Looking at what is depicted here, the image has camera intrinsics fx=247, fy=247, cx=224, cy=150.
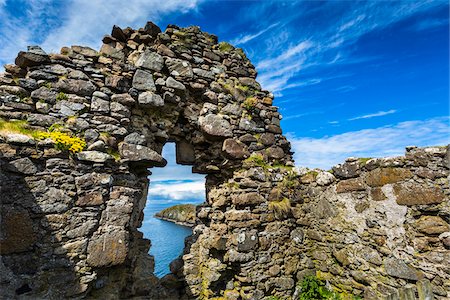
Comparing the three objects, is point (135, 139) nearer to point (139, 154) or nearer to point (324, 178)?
point (139, 154)

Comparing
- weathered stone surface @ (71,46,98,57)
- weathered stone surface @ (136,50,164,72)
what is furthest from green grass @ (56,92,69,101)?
weathered stone surface @ (136,50,164,72)

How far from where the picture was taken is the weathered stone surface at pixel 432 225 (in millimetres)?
3762

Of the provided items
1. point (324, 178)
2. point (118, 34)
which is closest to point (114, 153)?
point (118, 34)

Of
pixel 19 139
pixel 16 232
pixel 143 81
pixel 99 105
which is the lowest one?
pixel 16 232

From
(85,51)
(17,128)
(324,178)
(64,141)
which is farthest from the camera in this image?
(324,178)

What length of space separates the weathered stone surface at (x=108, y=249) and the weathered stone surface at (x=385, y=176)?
4.56 meters

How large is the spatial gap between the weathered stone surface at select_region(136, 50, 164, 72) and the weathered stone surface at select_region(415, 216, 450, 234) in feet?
18.2

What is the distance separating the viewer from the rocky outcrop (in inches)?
1062

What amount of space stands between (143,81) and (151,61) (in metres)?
0.50

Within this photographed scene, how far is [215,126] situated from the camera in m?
5.54

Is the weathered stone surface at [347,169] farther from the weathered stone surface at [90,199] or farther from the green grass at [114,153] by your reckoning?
the weathered stone surface at [90,199]

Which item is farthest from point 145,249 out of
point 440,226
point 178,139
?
point 440,226

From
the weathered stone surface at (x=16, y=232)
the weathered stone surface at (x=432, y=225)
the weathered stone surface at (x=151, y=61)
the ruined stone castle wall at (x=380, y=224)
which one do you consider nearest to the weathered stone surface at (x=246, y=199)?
the ruined stone castle wall at (x=380, y=224)

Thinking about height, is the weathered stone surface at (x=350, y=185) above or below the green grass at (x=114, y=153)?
below
